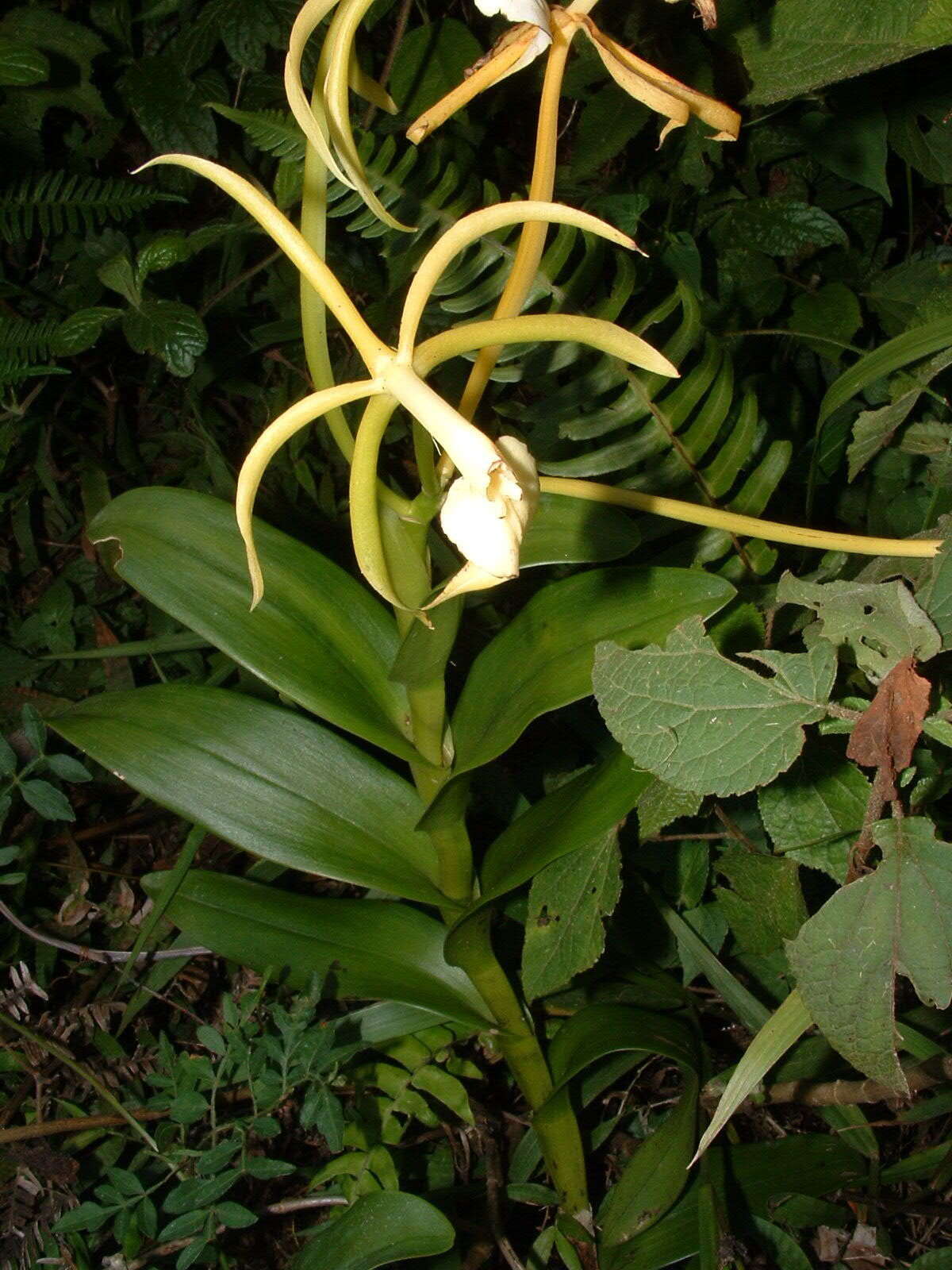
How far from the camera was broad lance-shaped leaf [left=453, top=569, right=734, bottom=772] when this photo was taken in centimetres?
71

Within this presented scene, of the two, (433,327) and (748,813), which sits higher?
(433,327)

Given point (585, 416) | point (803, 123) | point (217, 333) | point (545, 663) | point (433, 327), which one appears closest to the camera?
point (545, 663)

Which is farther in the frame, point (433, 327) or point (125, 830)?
point (125, 830)

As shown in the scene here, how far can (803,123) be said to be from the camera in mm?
1211

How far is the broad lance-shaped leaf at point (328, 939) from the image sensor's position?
88 cm

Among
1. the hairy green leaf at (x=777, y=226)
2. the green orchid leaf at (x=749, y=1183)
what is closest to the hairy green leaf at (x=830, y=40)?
the hairy green leaf at (x=777, y=226)

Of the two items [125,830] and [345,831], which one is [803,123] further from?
[125,830]

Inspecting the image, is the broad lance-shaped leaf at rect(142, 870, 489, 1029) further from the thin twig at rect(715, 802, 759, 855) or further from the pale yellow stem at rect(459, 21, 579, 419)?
the pale yellow stem at rect(459, 21, 579, 419)

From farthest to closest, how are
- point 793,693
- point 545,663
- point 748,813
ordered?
point 748,813
point 545,663
point 793,693

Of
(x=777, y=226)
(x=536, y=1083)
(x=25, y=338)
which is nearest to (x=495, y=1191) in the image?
(x=536, y=1083)

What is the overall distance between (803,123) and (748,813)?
831 millimetres

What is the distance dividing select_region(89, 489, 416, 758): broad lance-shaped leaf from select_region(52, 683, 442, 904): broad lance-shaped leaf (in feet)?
0.22

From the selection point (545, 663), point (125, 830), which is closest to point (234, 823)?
point (545, 663)

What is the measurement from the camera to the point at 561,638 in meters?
0.76
